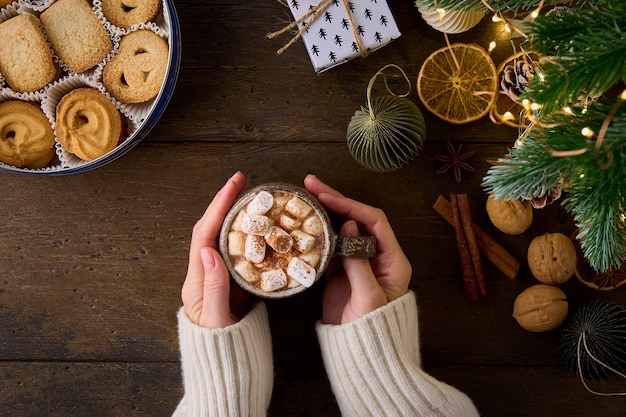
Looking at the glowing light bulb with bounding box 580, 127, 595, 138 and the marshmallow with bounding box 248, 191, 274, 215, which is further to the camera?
the marshmallow with bounding box 248, 191, 274, 215

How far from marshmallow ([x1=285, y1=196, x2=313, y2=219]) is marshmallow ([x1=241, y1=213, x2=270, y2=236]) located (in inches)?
2.1

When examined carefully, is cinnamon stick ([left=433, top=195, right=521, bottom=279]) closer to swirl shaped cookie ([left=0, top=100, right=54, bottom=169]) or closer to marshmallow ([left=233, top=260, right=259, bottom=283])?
marshmallow ([left=233, top=260, right=259, bottom=283])

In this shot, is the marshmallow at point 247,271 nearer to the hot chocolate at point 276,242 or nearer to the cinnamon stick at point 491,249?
the hot chocolate at point 276,242

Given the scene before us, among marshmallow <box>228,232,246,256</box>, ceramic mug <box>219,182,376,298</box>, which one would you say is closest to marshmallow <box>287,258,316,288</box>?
ceramic mug <box>219,182,376,298</box>

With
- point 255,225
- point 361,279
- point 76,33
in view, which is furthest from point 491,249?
point 76,33

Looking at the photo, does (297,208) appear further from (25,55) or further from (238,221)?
(25,55)

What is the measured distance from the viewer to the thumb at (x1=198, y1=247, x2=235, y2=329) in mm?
1056

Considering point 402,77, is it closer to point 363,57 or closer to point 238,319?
point 363,57

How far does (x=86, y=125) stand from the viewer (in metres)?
1.19

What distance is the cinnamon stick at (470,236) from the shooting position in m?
1.26

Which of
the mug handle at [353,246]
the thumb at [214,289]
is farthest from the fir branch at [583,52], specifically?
the thumb at [214,289]

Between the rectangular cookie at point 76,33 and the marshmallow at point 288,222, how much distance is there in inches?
23.0

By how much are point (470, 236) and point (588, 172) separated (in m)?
0.57

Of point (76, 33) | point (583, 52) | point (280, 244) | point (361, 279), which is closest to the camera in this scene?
point (583, 52)
